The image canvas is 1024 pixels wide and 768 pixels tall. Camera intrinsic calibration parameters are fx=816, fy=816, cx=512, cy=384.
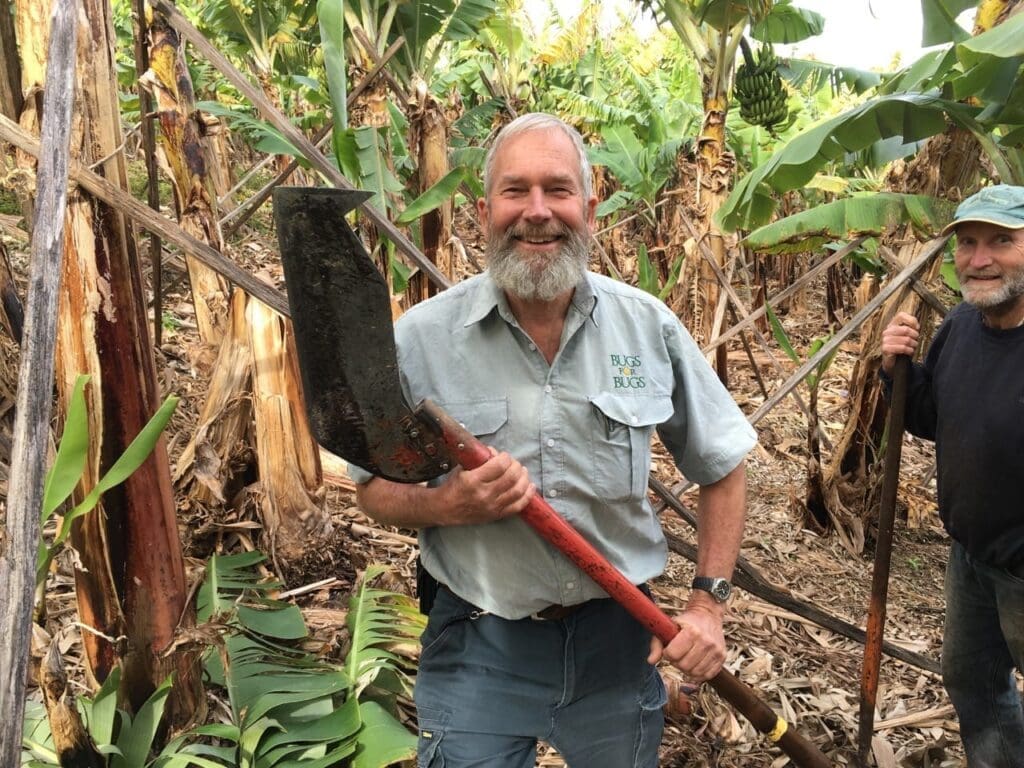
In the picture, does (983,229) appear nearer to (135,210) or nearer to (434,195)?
(434,195)

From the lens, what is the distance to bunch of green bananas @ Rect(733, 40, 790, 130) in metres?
7.21

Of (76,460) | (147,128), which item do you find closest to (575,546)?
(76,460)

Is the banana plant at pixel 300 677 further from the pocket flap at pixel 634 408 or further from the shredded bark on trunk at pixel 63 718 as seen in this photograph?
the pocket flap at pixel 634 408

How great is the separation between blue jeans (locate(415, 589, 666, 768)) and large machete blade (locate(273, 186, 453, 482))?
1.55 ft

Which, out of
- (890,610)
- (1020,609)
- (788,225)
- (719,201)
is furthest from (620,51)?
(1020,609)

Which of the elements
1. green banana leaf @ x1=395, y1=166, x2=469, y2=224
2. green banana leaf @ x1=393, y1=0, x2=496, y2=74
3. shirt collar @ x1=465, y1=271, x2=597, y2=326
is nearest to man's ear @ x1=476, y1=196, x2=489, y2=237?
shirt collar @ x1=465, y1=271, x2=597, y2=326

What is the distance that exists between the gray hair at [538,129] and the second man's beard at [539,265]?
4.9 inches

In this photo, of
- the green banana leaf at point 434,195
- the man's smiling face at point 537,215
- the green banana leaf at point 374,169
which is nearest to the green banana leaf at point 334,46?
the green banana leaf at point 434,195

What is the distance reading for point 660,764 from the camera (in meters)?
2.92

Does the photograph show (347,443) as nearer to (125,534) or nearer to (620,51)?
(125,534)

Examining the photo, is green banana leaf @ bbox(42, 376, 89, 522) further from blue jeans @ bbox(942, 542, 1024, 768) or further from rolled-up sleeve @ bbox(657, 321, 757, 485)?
blue jeans @ bbox(942, 542, 1024, 768)

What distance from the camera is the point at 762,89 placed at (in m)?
7.23

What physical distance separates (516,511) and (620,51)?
14.3m

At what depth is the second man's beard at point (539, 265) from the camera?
1.82 m
